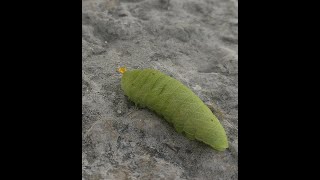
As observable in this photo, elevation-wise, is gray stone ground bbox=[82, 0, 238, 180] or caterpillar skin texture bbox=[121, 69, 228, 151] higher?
caterpillar skin texture bbox=[121, 69, 228, 151]

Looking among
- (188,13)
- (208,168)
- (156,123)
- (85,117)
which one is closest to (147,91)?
(156,123)

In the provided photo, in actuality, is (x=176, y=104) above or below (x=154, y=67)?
above

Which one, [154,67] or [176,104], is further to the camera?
[154,67]

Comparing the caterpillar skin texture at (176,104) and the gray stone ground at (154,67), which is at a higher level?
the caterpillar skin texture at (176,104)
